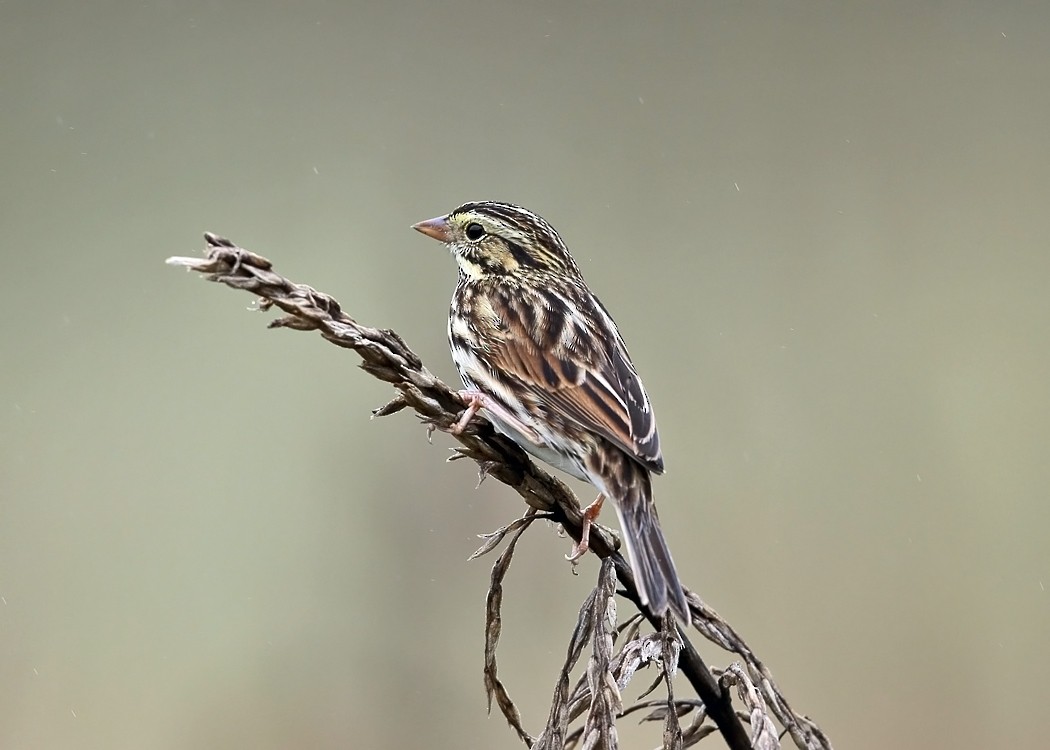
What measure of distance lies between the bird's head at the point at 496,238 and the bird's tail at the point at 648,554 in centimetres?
67

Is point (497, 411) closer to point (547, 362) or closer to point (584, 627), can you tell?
point (547, 362)

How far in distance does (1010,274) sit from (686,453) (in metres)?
1.53

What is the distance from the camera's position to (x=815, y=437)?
12.7 ft

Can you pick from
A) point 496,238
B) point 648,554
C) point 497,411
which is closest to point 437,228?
point 496,238

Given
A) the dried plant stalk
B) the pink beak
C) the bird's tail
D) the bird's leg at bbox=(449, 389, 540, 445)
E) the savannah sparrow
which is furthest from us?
the pink beak

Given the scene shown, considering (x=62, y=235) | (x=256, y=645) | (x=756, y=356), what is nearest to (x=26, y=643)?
(x=256, y=645)

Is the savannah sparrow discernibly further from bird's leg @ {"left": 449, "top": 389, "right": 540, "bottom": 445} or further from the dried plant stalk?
the dried plant stalk

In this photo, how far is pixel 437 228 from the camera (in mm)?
2336

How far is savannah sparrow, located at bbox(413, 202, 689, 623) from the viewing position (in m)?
1.81

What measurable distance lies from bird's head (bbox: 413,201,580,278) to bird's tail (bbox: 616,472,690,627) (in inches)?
26.5

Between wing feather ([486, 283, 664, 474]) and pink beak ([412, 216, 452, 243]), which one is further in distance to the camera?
pink beak ([412, 216, 452, 243])

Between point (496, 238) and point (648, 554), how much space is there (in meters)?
1.04

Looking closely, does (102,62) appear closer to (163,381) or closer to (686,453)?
(163,381)

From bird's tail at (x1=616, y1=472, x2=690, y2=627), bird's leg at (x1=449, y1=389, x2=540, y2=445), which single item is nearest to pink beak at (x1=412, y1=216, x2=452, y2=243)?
bird's leg at (x1=449, y1=389, x2=540, y2=445)
